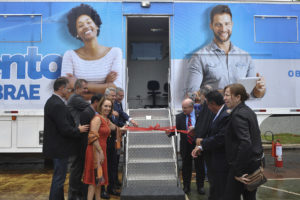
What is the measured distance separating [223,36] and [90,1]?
291 centimetres

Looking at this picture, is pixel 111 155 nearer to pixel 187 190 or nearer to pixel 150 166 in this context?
pixel 150 166

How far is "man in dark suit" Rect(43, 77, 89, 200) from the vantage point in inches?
128

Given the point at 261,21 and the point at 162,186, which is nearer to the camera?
the point at 162,186

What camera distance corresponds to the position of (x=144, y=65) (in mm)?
8453

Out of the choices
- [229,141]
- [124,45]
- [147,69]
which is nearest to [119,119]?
[124,45]

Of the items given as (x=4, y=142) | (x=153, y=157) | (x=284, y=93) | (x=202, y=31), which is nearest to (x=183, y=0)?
(x=202, y=31)

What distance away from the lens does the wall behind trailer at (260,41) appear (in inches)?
209

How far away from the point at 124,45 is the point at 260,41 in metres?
2.92

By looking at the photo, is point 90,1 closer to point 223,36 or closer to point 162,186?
point 223,36

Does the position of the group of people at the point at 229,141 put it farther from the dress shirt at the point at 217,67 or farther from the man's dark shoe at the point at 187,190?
the dress shirt at the point at 217,67

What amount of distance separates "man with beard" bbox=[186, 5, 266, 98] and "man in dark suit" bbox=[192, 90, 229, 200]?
90.7 inches

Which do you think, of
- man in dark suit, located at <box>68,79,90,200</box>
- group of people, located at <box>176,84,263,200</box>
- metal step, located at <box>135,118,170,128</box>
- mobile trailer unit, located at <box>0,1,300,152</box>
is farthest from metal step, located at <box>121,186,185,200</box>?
mobile trailer unit, located at <box>0,1,300,152</box>

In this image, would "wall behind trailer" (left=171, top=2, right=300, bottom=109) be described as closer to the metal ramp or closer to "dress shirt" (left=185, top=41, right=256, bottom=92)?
"dress shirt" (left=185, top=41, right=256, bottom=92)

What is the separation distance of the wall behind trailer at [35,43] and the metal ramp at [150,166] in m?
1.21
